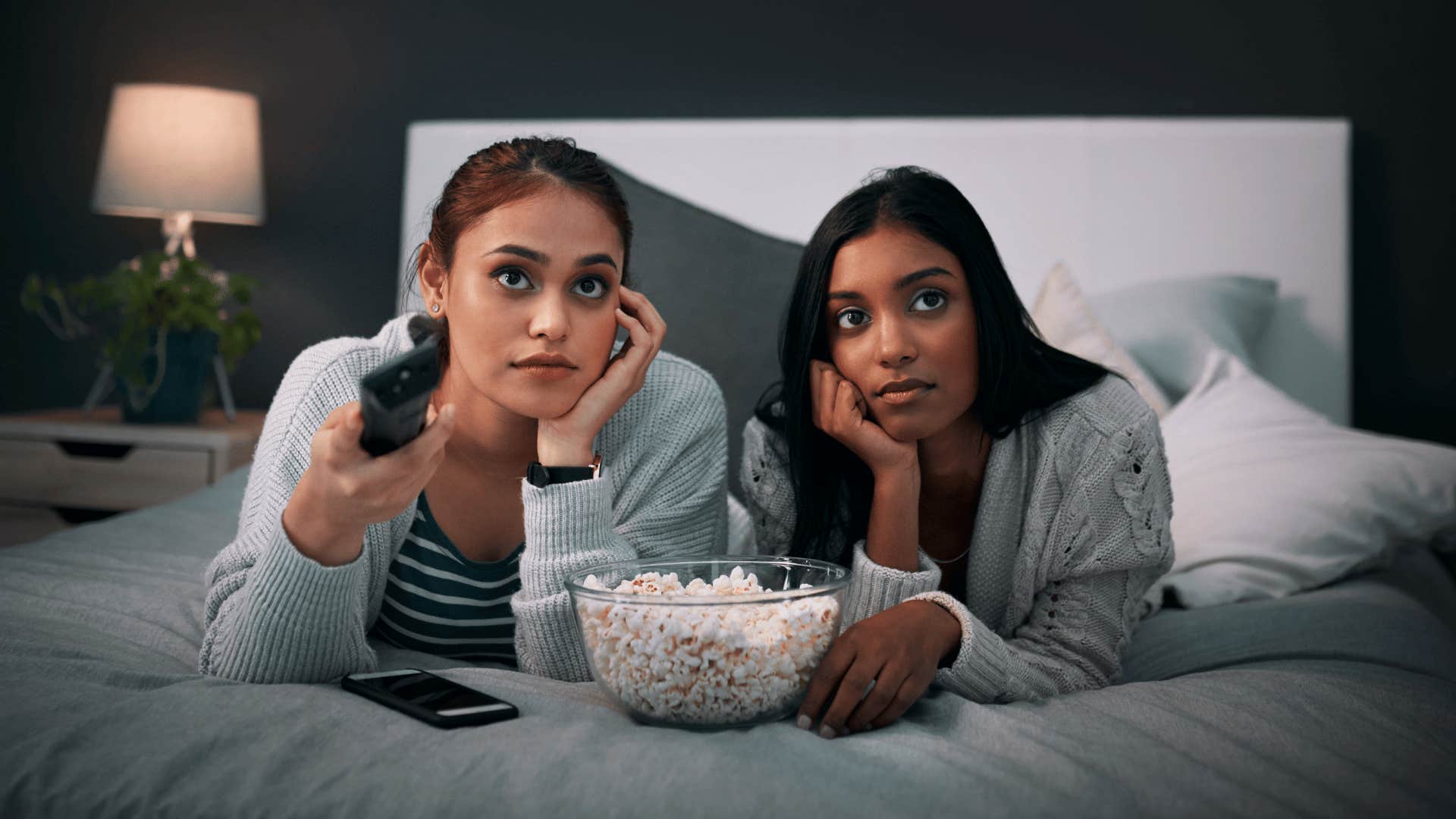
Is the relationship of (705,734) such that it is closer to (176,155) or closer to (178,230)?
(176,155)

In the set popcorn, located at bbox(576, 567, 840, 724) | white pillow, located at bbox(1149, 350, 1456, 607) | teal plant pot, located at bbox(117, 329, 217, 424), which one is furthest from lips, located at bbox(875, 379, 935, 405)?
teal plant pot, located at bbox(117, 329, 217, 424)

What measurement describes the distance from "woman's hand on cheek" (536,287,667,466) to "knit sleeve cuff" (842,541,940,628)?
0.94 ft

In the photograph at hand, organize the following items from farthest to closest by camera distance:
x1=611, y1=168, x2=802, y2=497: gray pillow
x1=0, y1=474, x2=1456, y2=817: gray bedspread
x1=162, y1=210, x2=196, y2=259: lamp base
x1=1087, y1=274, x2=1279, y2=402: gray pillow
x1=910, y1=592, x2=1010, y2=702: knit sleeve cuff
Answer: x1=162, y1=210, x2=196, y2=259: lamp base < x1=1087, y1=274, x2=1279, y2=402: gray pillow < x1=611, y1=168, x2=802, y2=497: gray pillow < x1=910, y1=592, x2=1010, y2=702: knit sleeve cuff < x1=0, y1=474, x2=1456, y2=817: gray bedspread

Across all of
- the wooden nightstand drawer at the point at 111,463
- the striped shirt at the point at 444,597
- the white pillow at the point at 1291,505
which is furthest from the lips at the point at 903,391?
the wooden nightstand drawer at the point at 111,463

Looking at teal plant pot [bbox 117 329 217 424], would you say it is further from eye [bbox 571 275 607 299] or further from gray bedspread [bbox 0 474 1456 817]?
eye [bbox 571 275 607 299]

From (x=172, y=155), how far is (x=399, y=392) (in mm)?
2035

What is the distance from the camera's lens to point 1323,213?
2203mm

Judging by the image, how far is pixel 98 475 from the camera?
229cm

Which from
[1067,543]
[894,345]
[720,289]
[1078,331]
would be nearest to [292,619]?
[894,345]

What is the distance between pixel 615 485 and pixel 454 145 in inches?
62.8

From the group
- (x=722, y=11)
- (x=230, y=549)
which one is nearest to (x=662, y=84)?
(x=722, y=11)

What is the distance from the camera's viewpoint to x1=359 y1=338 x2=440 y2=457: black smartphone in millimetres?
715

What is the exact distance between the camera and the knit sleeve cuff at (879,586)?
105 cm

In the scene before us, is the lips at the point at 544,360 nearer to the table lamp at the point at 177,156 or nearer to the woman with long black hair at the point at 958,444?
the woman with long black hair at the point at 958,444
